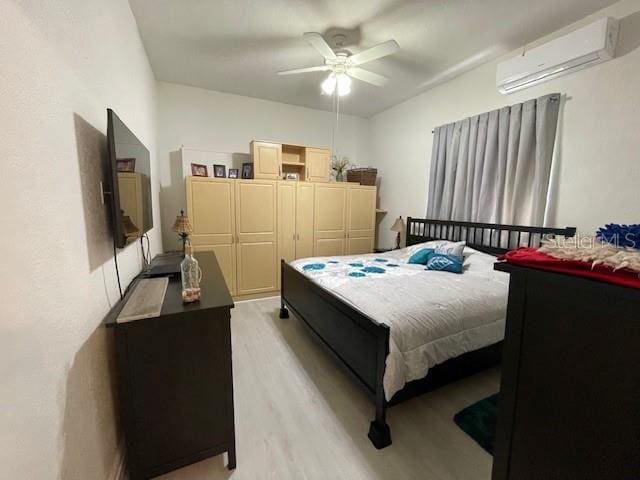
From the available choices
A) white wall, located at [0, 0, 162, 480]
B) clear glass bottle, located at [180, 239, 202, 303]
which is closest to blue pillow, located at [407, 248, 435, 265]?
clear glass bottle, located at [180, 239, 202, 303]

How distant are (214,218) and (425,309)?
2.67m

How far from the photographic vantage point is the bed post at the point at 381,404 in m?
1.47

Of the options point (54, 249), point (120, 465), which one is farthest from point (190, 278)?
point (120, 465)

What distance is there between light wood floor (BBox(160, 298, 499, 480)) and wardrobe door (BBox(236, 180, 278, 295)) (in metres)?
1.38

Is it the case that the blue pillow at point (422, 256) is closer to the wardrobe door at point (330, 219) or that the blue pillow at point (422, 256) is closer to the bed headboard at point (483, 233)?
the bed headboard at point (483, 233)

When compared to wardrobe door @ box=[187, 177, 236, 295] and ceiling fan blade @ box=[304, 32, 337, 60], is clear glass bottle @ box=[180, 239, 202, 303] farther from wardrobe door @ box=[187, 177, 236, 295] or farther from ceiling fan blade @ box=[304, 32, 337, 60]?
wardrobe door @ box=[187, 177, 236, 295]

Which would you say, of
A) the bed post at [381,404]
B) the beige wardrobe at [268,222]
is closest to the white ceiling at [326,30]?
the beige wardrobe at [268,222]

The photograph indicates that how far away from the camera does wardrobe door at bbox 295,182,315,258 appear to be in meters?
3.82

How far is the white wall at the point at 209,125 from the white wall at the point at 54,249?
7.69ft

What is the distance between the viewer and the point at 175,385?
4.07 feet

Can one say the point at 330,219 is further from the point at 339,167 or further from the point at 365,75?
the point at 365,75

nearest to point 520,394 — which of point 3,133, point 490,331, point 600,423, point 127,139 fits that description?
point 600,423

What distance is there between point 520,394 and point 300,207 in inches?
130

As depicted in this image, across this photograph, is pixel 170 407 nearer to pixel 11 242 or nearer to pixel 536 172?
pixel 11 242
